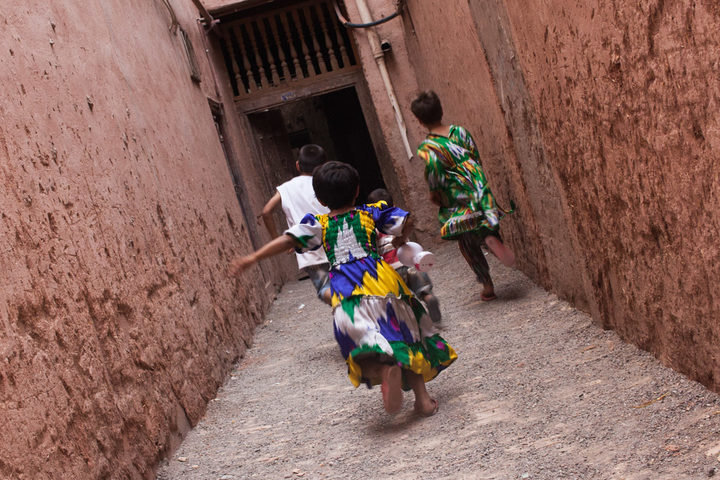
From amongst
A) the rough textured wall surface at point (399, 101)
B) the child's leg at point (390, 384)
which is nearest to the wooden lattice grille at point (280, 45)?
the rough textured wall surface at point (399, 101)

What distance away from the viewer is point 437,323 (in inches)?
201

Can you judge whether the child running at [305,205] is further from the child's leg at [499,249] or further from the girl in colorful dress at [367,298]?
the girl in colorful dress at [367,298]

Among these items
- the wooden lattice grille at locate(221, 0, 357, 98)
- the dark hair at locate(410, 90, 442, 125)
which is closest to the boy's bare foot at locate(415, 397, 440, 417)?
the dark hair at locate(410, 90, 442, 125)

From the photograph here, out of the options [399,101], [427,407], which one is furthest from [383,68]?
[427,407]

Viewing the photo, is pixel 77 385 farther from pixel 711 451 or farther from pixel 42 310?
pixel 711 451

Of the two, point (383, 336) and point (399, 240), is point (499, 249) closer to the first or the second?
point (399, 240)

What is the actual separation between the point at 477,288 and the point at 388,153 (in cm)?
423

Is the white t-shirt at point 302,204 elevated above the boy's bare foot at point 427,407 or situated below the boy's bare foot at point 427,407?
above

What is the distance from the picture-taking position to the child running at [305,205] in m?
5.29

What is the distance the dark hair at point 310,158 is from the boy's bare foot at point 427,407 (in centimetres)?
242

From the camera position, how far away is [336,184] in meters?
3.42

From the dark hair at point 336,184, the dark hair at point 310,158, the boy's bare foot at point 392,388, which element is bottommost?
the boy's bare foot at point 392,388

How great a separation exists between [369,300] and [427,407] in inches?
22.6

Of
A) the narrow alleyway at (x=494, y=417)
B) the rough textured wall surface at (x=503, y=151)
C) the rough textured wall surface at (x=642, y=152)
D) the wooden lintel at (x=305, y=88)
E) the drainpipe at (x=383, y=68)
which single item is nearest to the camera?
the rough textured wall surface at (x=642, y=152)
